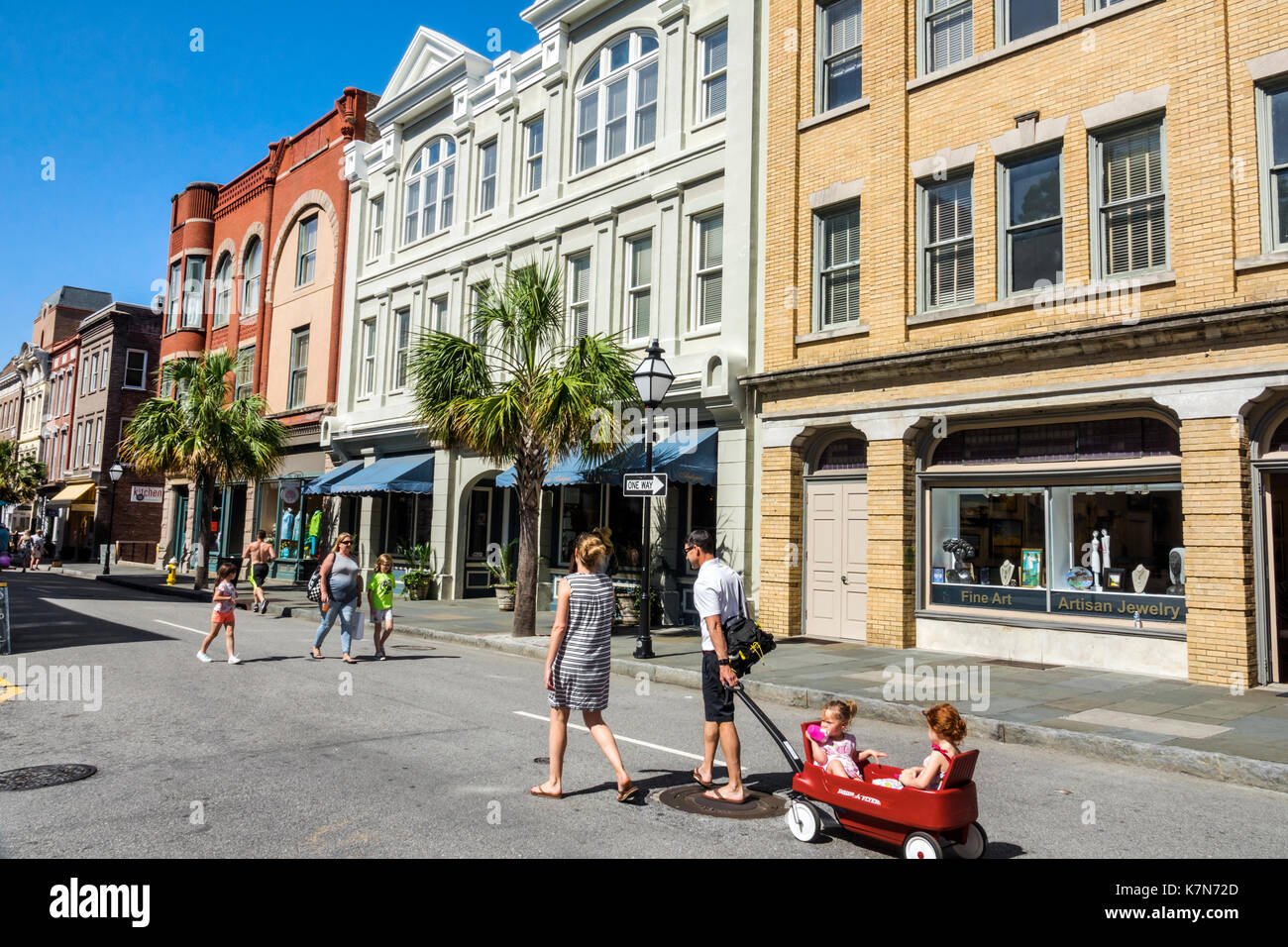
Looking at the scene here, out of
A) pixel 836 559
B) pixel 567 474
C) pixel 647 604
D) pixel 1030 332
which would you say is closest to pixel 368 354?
pixel 567 474

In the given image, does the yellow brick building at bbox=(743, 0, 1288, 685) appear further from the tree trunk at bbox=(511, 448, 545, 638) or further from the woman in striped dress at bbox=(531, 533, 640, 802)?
the woman in striped dress at bbox=(531, 533, 640, 802)

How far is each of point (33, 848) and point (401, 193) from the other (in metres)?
24.4

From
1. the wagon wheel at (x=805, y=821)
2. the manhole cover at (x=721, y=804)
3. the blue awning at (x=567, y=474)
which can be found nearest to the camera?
the wagon wheel at (x=805, y=821)

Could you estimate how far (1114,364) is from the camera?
39.3ft

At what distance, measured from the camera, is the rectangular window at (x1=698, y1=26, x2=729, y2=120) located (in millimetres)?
18000

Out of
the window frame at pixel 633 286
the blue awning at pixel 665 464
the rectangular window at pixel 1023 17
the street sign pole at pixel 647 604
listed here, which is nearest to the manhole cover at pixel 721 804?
the street sign pole at pixel 647 604

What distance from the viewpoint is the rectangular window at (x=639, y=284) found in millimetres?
19047

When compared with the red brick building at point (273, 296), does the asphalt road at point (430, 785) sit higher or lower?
lower

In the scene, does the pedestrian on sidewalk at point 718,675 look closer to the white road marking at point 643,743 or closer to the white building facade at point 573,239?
the white road marking at point 643,743

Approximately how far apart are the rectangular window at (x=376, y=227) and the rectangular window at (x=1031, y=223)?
19.4 metres

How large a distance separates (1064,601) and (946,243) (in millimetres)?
5497

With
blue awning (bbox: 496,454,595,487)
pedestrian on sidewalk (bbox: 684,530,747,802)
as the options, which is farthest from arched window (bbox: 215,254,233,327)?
pedestrian on sidewalk (bbox: 684,530,747,802)

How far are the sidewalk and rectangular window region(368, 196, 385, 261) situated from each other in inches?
625
